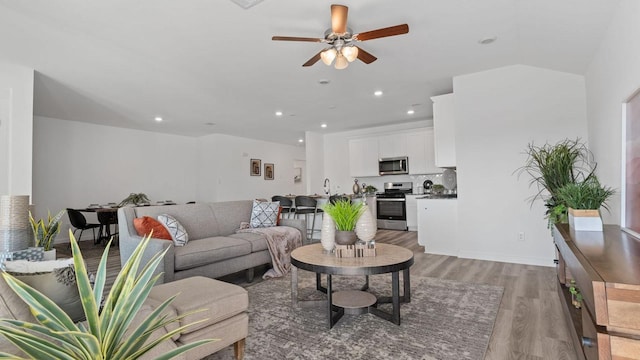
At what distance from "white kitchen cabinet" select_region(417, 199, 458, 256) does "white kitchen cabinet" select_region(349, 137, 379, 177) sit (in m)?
2.99

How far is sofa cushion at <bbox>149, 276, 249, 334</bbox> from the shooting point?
1740 millimetres

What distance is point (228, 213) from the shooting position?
417 cm

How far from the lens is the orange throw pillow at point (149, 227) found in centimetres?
316

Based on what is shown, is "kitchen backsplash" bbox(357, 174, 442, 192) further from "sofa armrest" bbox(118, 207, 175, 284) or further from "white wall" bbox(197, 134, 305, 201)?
"sofa armrest" bbox(118, 207, 175, 284)

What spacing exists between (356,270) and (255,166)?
7.89 m

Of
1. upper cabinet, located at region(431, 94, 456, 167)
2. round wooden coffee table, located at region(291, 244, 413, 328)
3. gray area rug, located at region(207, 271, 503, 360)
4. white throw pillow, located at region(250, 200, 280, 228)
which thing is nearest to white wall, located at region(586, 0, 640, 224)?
gray area rug, located at region(207, 271, 503, 360)

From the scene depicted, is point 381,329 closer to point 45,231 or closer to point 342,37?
point 342,37

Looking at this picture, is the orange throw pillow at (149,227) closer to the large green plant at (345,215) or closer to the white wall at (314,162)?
the large green plant at (345,215)

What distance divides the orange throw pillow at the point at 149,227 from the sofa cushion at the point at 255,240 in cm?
82

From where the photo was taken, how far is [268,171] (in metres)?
10.2

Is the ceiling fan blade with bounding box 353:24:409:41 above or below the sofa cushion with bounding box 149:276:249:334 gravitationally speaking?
above

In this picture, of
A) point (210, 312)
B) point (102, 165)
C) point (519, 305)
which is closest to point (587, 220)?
point (519, 305)

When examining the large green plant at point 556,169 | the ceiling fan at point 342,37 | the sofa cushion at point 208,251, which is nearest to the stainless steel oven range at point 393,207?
the large green plant at point 556,169

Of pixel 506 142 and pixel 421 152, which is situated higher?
pixel 421 152
